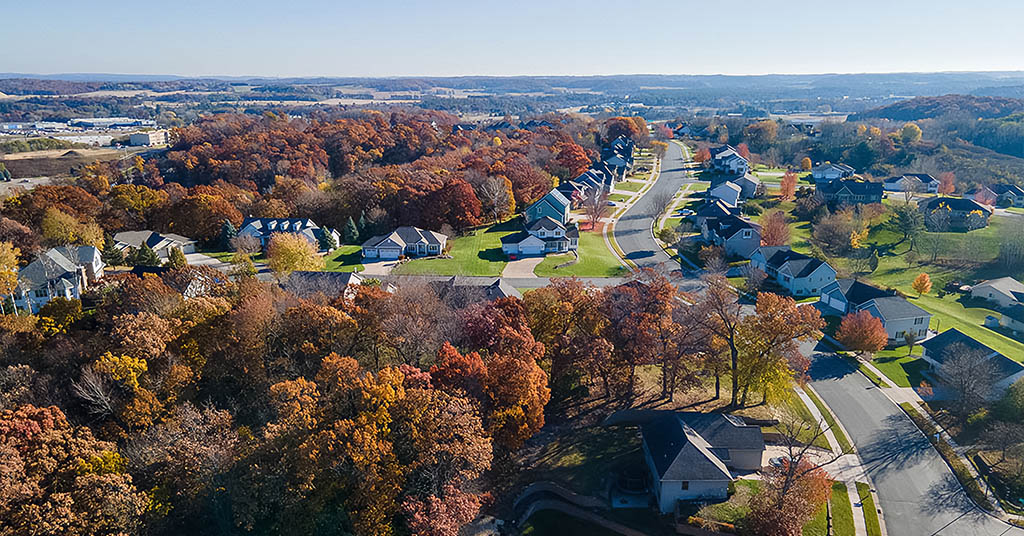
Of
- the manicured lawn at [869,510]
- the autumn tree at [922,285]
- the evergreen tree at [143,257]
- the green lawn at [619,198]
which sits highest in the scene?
the green lawn at [619,198]

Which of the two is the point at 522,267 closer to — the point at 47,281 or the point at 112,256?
the point at 47,281

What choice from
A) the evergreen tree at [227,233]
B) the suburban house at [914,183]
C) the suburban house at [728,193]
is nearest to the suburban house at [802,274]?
the suburban house at [728,193]

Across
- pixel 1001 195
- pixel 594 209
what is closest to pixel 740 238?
pixel 594 209

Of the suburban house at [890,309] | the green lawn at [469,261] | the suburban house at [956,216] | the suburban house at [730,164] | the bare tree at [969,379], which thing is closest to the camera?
the bare tree at [969,379]

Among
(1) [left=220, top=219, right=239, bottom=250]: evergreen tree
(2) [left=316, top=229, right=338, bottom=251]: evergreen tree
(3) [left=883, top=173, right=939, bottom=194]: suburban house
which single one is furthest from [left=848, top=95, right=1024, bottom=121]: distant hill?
(1) [left=220, top=219, right=239, bottom=250]: evergreen tree

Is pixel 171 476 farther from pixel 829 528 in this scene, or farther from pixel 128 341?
pixel 829 528

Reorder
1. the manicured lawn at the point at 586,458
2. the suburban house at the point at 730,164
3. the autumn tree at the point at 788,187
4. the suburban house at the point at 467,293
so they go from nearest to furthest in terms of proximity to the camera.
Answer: the manicured lawn at the point at 586,458 → the suburban house at the point at 467,293 → the autumn tree at the point at 788,187 → the suburban house at the point at 730,164

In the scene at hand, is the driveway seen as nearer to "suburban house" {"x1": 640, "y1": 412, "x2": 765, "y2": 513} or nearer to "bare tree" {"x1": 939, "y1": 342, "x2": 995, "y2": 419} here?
"suburban house" {"x1": 640, "y1": 412, "x2": 765, "y2": 513}

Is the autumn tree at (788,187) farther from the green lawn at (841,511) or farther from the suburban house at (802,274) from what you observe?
the green lawn at (841,511)
